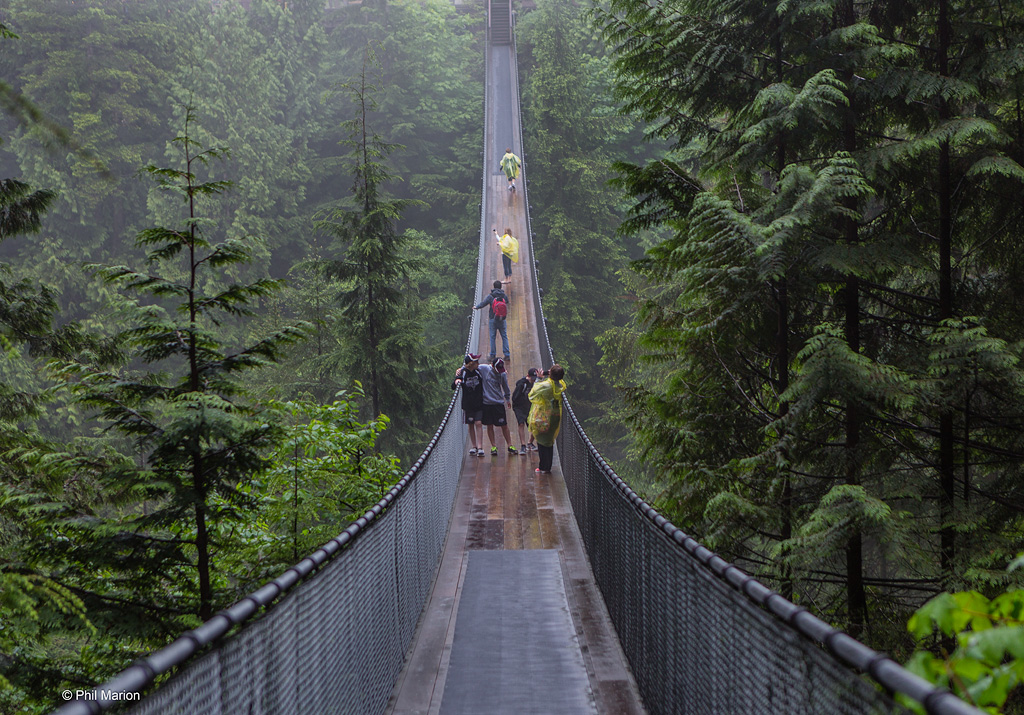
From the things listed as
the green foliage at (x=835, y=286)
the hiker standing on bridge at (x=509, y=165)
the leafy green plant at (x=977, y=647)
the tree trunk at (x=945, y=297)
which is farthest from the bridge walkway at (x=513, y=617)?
the hiker standing on bridge at (x=509, y=165)

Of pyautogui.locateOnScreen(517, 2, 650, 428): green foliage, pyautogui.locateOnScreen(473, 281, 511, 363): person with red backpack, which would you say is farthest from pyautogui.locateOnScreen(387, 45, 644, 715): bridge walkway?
pyautogui.locateOnScreen(517, 2, 650, 428): green foliage

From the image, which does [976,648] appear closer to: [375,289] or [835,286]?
[835,286]

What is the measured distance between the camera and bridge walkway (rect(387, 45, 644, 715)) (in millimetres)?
4195

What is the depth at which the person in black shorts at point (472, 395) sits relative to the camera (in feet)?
31.4

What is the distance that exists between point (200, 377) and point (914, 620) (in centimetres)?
354

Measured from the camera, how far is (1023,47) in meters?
4.44

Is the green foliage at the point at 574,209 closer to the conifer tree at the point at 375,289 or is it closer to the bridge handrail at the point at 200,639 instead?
the conifer tree at the point at 375,289

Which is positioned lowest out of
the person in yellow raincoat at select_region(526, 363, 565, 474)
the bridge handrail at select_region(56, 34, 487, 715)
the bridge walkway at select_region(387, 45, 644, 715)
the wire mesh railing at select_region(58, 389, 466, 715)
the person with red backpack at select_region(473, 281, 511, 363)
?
the bridge walkway at select_region(387, 45, 644, 715)

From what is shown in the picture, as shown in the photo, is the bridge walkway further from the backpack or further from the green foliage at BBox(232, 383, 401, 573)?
the backpack

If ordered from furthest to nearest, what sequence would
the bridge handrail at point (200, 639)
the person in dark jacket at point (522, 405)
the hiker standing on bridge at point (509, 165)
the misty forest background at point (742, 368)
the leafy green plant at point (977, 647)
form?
1. the hiker standing on bridge at point (509, 165)
2. the person in dark jacket at point (522, 405)
3. the misty forest background at point (742, 368)
4. the bridge handrail at point (200, 639)
5. the leafy green plant at point (977, 647)

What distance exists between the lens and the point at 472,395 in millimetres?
9656

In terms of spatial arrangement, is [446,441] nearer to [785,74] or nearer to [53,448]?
[53,448]

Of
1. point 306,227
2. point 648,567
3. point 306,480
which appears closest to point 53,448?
point 306,480

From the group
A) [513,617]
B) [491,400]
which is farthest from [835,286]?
[491,400]
